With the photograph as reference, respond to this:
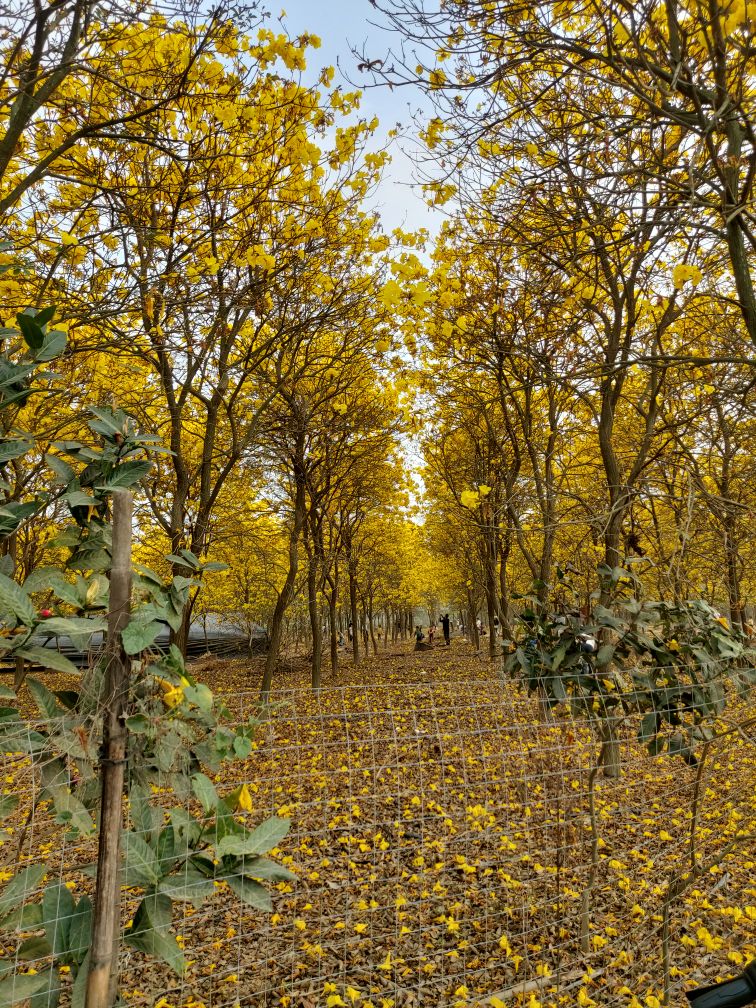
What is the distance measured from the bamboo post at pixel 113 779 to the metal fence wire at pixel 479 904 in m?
0.65

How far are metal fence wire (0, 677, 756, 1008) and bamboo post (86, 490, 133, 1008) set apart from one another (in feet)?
2.14

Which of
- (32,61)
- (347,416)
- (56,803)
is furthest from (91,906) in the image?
(347,416)

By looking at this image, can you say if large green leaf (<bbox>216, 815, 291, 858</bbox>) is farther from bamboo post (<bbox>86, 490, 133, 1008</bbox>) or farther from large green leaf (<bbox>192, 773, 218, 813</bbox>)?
bamboo post (<bbox>86, 490, 133, 1008</bbox>)

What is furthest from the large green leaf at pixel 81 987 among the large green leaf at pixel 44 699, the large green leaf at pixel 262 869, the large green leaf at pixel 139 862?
the large green leaf at pixel 44 699

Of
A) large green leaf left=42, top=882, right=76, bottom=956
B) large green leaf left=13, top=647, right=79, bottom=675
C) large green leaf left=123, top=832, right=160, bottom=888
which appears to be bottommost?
large green leaf left=42, top=882, right=76, bottom=956

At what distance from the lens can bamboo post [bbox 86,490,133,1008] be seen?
1.28m

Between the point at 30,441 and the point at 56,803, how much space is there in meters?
0.92

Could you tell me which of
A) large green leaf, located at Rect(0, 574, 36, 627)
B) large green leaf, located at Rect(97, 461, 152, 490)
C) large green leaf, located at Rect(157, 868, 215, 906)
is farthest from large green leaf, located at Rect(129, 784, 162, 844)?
large green leaf, located at Rect(97, 461, 152, 490)

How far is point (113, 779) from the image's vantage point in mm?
1341

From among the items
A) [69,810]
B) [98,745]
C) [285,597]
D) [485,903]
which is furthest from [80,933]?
[285,597]

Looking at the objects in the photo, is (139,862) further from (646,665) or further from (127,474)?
(646,665)

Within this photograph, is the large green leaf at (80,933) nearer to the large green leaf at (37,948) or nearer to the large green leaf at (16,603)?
the large green leaf at (37,948)

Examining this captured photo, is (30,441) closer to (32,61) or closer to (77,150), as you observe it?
(32,61)

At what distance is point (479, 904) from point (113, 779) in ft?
9.73
